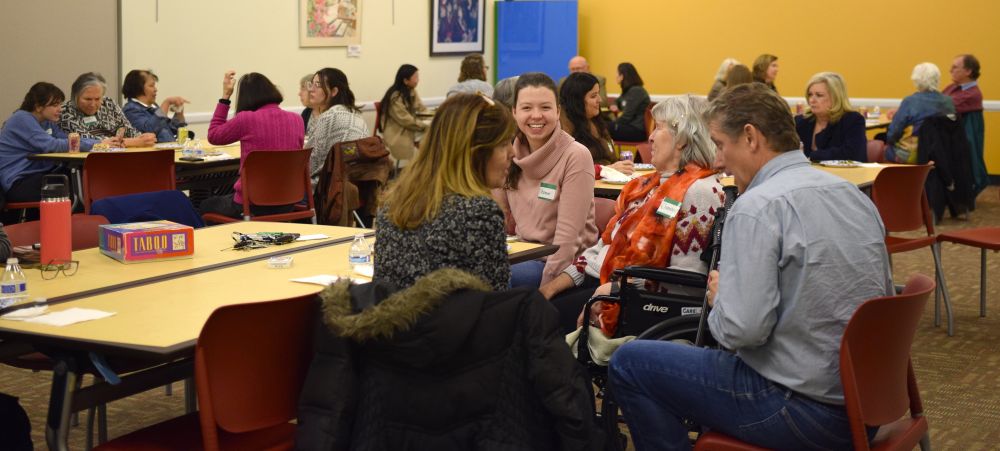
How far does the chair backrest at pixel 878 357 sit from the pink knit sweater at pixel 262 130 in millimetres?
4477

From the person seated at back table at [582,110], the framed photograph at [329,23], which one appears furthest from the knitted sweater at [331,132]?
the framed photograph at [329,23]

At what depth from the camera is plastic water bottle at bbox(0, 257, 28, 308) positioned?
2752 millimetres

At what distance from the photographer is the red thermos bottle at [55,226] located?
3145 mm

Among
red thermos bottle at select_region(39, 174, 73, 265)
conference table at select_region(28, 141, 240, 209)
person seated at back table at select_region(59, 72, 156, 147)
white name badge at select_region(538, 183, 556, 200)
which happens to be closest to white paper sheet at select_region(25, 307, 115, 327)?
red thermos bottle at select_region(39, 174, 73, 265)

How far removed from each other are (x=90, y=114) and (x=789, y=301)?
5.88 metres

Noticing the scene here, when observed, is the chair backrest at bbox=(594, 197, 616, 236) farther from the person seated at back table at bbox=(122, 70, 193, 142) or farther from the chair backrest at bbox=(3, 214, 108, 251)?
the person seated at back table at bbox=(122, 70, 193, 142)

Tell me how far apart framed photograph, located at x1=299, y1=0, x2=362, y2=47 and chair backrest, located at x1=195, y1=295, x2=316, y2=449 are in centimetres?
841

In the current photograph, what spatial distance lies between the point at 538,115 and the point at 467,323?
1915 millimetres

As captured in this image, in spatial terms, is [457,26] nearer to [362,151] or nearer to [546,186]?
[362,151]

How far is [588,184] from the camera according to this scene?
13.3ft

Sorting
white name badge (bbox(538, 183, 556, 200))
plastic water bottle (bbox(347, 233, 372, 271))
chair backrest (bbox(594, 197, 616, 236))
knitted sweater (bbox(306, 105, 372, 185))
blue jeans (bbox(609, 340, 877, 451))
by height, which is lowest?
blue jeans (bbox(609, 340, 877, 451))

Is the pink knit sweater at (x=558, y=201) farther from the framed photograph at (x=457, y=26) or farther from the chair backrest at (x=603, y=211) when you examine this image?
the framed photograph at (x=457, y=26)

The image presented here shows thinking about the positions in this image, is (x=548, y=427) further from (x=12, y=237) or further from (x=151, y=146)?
(x=151, y=146)

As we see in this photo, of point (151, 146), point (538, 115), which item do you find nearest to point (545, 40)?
point (151, 146)
